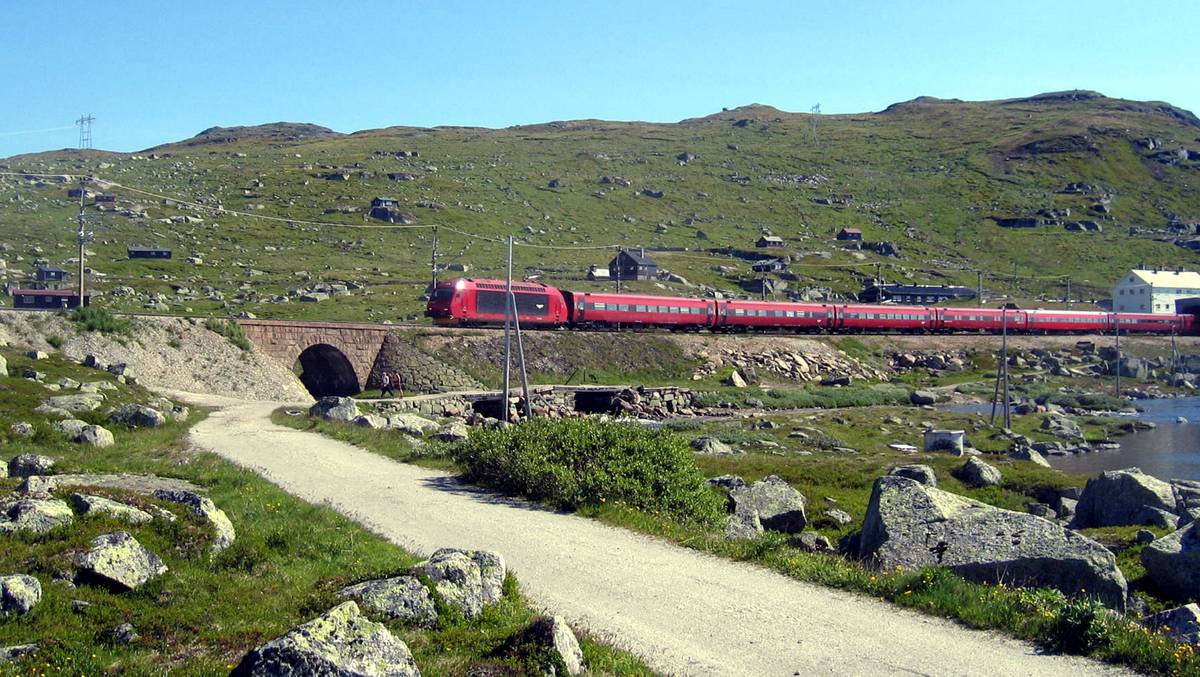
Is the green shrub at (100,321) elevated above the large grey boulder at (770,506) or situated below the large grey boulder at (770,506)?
above

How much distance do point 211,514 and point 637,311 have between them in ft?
201

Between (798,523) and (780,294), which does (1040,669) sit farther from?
(780,294)

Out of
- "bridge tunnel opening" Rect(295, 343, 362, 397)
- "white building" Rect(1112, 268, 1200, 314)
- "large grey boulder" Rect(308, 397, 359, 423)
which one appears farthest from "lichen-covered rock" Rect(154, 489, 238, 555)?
"white building" Rect(1112, 268, 1200, 314)

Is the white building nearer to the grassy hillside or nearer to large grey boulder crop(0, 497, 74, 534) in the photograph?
the grassy hillside

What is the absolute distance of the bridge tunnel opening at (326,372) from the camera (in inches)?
2328

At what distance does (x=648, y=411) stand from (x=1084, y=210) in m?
152

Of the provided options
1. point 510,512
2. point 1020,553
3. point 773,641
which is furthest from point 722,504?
point 773,641

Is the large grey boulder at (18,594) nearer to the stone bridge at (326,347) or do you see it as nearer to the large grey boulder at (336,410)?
the large grey boulder at (336,410)

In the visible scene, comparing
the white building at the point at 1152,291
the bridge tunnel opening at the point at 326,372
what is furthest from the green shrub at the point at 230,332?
the white building at the point at 1152,291

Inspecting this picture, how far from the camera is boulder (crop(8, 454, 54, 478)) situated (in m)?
18.6

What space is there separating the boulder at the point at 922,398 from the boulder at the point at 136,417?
5106cm

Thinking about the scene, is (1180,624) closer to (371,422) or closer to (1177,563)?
(1177,563)

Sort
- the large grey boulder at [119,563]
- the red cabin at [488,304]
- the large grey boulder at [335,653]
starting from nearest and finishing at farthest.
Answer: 1. the large grey boulder at [335,653]
2. the large grey boulder at [119,563]
3. the red cabin at [488,304]

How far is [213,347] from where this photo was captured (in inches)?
2018
